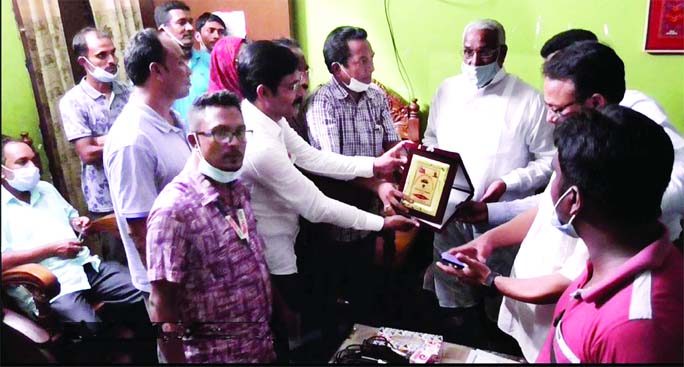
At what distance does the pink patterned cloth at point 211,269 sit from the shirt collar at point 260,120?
0.50 ft

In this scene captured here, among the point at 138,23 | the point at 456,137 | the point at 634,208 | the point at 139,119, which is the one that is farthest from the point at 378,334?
the point at 138,23

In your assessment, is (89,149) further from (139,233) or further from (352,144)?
(352,144)

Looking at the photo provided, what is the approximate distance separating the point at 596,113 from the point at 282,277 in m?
0.78

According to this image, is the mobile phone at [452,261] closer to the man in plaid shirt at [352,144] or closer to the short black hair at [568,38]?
the man in plaid shirt at [352,144]

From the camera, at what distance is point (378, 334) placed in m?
1.19

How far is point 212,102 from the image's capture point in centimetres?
103

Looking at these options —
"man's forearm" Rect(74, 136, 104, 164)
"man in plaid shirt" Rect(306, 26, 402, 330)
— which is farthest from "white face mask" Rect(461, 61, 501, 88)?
"man's forearm" Rect(74, 136, 104, 164)

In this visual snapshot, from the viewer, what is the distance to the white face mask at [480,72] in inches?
46.9

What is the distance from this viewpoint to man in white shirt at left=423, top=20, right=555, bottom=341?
1190 millimetres

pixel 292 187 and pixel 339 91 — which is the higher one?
pixel 339 91

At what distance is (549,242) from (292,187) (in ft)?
2.03

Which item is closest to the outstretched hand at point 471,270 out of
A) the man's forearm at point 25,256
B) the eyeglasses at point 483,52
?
the eyeglasses at point 483,52

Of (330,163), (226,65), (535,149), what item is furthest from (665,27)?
(226,65)

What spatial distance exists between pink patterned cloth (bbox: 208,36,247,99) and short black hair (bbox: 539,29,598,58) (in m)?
0.73
